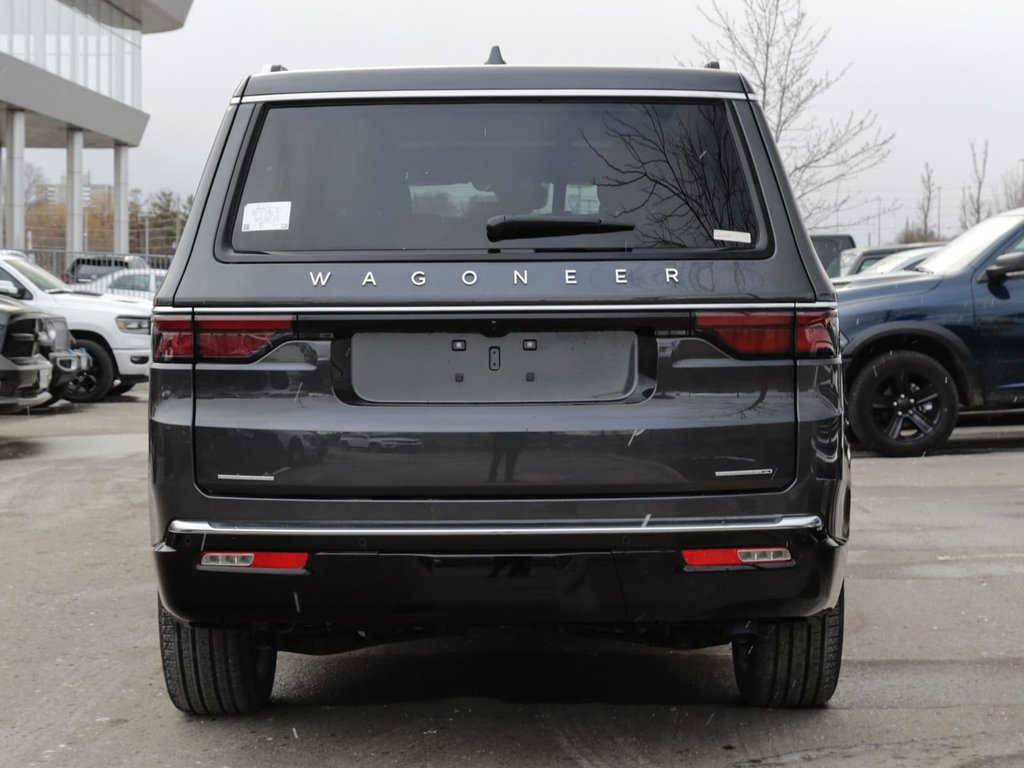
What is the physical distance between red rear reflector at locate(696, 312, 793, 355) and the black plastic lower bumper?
467mm

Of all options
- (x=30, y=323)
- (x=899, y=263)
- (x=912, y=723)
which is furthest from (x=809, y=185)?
(x=912, y=723)

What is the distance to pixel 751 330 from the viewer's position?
3.83m

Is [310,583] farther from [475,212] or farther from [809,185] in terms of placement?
[809,185]

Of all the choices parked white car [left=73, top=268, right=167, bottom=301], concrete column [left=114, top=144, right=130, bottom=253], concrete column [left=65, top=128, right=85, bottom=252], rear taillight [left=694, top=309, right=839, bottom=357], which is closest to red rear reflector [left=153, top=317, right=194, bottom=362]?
rear taillight [left=694, top=309, right=839, bottom=357]

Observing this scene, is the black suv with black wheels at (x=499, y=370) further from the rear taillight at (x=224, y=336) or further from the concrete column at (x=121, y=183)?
the concrete column at (x=121, y=183)

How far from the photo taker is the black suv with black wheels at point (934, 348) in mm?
11062

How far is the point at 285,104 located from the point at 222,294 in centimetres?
55

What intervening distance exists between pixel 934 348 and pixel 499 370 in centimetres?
812

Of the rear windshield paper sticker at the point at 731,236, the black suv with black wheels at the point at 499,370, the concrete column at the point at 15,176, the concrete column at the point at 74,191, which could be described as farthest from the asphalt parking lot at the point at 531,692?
the concrete column at the point at 74,191

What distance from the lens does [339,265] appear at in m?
3.83

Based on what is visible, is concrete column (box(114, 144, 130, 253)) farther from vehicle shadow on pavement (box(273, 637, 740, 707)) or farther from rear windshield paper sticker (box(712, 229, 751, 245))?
rear windshield paper sticker (box(712, 229, 751, 245))

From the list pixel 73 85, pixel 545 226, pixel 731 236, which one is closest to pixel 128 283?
pixel 545 226

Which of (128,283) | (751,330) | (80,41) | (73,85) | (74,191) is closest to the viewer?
(751,330)

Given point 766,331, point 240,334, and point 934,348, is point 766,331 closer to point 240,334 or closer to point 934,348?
point 240,334
